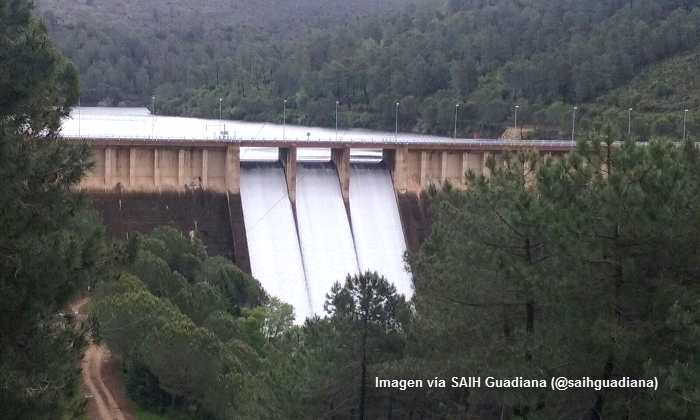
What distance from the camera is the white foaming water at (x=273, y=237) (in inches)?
1115

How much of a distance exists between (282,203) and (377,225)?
2.86 metres

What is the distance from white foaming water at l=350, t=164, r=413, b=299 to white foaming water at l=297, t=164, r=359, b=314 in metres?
0.41

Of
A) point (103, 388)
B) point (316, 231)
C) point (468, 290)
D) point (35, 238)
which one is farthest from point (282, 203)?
point (35, 238)

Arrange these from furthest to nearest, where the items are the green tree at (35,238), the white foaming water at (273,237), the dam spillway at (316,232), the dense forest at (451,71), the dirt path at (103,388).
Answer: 1. the dense forest at (451,71)
2. the dam spillway at (316,232)
3. the white foaming water at (273,237)
4. the dirt path at (103,388)
5. the green tree at (35,238)

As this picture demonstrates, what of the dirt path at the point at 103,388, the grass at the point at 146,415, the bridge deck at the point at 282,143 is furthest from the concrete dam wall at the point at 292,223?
the grass at the point at 146,415

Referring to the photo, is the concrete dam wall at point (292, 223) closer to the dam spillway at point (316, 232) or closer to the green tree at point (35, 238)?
the dam spillway at point (316, 232)

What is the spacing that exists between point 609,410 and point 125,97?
74448 millimetres

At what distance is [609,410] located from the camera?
426 inches

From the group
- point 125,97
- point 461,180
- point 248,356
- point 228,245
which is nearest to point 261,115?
point 125,97

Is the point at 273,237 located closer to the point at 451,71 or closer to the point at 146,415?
the point at 146,415

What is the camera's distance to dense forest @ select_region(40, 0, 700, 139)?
5503 cm

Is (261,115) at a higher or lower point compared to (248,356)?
higher

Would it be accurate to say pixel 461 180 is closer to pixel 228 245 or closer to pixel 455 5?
pixel 228 245

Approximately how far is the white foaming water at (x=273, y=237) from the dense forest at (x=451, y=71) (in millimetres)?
11832
